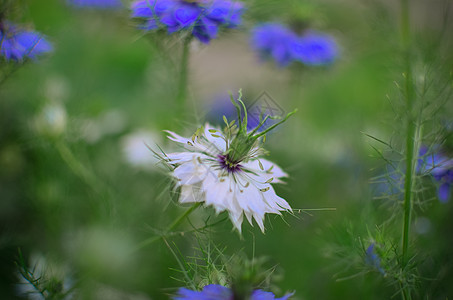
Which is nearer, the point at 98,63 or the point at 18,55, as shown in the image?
the point at 18,55

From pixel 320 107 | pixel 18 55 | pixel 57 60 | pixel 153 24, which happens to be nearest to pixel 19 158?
pixel 18 55

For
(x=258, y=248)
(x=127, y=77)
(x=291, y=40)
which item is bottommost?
(x=258, y=248)

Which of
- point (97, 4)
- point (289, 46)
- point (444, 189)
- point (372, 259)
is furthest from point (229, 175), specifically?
point (97, 4)

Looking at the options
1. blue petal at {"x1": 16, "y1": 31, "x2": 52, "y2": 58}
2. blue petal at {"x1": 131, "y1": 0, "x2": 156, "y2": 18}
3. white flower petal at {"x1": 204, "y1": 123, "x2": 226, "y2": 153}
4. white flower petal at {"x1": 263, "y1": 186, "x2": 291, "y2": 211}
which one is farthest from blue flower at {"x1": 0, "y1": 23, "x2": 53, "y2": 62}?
white flower petal at {"x1": 263, "y1": 186, "x2": 291, "y2": 211}

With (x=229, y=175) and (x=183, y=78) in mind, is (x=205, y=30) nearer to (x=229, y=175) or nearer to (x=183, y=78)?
(x=183, y=78)

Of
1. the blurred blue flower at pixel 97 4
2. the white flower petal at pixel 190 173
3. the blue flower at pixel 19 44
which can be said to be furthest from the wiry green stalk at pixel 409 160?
the blurred blue flower at pixel 97 4

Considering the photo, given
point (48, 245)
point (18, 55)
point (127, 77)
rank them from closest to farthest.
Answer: point (18, 55), point (48, 245), point (127, 77)

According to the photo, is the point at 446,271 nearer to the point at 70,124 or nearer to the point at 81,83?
the point at 70,124
